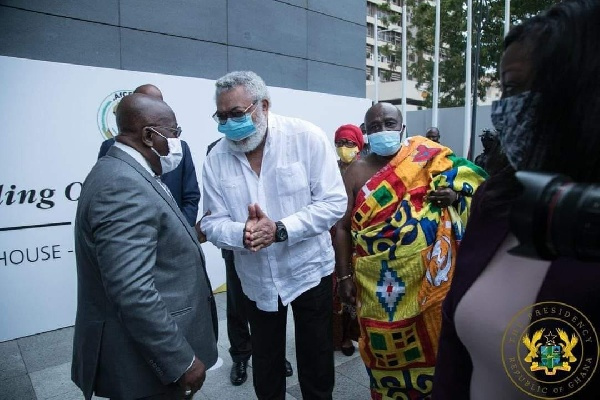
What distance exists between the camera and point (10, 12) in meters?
4.23

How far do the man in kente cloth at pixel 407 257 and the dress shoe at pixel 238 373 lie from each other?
1.01 metres

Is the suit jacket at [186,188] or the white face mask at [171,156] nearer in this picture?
the white face mask at [171,156]

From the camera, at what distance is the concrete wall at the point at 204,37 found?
Result: 4512 millimetres

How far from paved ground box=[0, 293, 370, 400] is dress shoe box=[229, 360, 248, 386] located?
0.03m

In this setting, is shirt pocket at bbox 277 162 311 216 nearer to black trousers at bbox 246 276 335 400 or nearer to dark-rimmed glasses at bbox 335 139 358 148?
black trousers at bbox 246 276 335 400

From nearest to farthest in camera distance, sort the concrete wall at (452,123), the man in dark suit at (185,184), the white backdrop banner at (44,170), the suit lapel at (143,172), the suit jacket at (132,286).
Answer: the suit jacket at (132,286) → the suit lapel at (143,172) → the man in dark suit at (185,184) → the white backdrop banner at (44,170) → the concrete wall at (452,123)

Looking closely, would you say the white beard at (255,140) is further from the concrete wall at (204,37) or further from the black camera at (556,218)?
the concrete wall at (204,37)

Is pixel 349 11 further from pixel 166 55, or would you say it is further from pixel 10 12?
pixel 10 12

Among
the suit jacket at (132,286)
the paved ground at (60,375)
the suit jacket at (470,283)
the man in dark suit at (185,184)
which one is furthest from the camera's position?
the man in dark suit at (185,184)

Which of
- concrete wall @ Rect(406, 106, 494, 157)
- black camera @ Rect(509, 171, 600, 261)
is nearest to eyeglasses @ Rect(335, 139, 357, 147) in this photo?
black camera @ Rect(509, 171, 600, 261)

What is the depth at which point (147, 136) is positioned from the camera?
1.75 metres

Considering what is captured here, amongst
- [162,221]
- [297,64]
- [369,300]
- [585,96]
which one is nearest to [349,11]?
[297,64]

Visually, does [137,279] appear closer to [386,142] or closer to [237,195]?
[237,195]

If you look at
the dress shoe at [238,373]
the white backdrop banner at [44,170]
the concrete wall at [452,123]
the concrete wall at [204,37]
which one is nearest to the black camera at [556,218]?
the dress shoe at [238,373]
